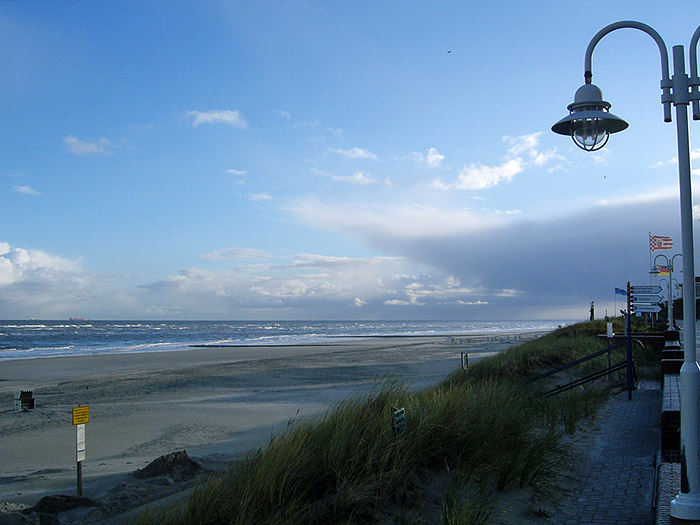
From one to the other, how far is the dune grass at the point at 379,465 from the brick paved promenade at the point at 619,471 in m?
0.57

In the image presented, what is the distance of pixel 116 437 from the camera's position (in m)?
13.0

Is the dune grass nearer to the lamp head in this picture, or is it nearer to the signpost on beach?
the signpost on beach

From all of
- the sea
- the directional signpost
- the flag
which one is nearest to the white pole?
the directional signpost

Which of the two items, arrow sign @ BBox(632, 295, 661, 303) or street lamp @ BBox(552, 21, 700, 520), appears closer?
street lamp @ BBox(552, 21, 700, 520)

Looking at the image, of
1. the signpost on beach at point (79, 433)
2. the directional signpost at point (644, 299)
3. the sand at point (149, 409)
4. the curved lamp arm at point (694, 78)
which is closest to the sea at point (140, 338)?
the sand at point (149, 409)

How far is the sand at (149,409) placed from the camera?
10.3 m

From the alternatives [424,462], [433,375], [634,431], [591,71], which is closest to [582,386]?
[634,431]

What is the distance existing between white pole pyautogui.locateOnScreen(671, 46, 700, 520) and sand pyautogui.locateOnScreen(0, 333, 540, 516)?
5.19 meters

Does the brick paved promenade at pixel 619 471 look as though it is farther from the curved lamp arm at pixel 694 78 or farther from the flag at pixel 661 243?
the flag at pixel 661 243

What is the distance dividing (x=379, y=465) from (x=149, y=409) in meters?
12.2

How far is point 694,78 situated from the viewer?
5.91m

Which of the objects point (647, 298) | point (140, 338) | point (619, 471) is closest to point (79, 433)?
point (619, 471)

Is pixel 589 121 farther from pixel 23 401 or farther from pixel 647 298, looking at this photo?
pixel 23 401

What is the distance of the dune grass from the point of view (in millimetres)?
5410
